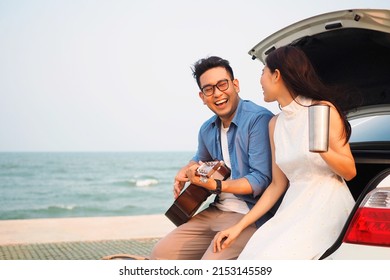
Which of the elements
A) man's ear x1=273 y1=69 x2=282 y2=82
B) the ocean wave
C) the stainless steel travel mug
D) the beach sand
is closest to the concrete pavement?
the beach sand

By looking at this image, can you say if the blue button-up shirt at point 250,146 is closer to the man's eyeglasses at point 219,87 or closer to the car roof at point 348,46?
the man's eyeglasses at point 219,87

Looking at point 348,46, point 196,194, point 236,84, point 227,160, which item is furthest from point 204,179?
point 348,46

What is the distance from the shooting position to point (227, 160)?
270 cm

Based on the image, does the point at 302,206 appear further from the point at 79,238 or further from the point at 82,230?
the point at 82,230

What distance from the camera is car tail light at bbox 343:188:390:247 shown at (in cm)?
179

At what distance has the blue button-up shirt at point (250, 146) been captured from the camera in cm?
250

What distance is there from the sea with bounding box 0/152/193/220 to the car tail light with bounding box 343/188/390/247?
20.4m

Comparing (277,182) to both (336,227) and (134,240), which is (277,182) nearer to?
(336,227)

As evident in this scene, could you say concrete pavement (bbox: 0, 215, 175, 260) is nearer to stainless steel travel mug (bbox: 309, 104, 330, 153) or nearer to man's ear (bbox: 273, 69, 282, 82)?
man's ear (bbox: 273, 69, 282, 82)

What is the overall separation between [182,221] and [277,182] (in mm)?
567

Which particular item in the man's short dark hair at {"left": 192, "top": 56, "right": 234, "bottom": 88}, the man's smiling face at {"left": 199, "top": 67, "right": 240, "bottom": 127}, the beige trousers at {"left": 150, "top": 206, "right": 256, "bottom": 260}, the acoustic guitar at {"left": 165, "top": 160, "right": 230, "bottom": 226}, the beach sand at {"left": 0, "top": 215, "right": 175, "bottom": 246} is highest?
the man's short dark hair at {"left": 192, "top": 56, "right": 234, "bottom": 88}

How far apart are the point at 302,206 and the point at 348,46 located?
814mm
